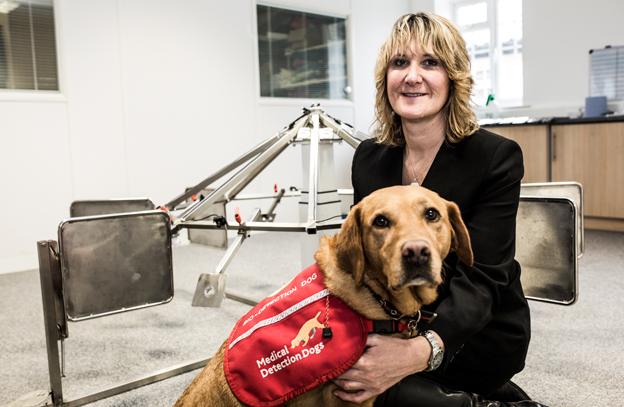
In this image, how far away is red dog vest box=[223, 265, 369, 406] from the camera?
1194 mm

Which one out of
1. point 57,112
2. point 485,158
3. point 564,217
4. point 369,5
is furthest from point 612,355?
point 369,5

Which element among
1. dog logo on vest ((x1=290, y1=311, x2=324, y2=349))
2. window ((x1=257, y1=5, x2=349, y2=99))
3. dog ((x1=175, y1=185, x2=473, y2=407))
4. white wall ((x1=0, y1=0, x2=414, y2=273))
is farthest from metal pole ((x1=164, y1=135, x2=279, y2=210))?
window ((x1=257, y1=5, x2=349, y2=99))

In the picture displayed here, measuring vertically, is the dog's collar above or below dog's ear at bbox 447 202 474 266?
below

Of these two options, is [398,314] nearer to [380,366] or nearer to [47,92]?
[380,366]

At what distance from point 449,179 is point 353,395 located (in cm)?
63

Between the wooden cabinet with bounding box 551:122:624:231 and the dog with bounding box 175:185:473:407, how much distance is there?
171 inches

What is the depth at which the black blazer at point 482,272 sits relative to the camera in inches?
53.1

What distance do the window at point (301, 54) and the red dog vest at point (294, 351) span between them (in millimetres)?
4867

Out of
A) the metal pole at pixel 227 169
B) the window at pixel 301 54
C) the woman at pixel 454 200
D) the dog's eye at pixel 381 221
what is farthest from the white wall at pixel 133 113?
the dog's eye at pixel 381 221

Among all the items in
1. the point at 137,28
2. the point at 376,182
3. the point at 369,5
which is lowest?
the point at 376,182

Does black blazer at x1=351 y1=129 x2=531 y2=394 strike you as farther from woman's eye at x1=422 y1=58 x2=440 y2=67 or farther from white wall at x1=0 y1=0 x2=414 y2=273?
white wall at x1=0 y1=0 x2=414 y2=273

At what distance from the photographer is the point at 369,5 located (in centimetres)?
677

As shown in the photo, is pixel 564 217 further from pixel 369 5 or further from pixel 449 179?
pixel 369 5

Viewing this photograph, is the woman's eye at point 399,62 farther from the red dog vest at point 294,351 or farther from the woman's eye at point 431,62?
the red dog vest at point 294,351
